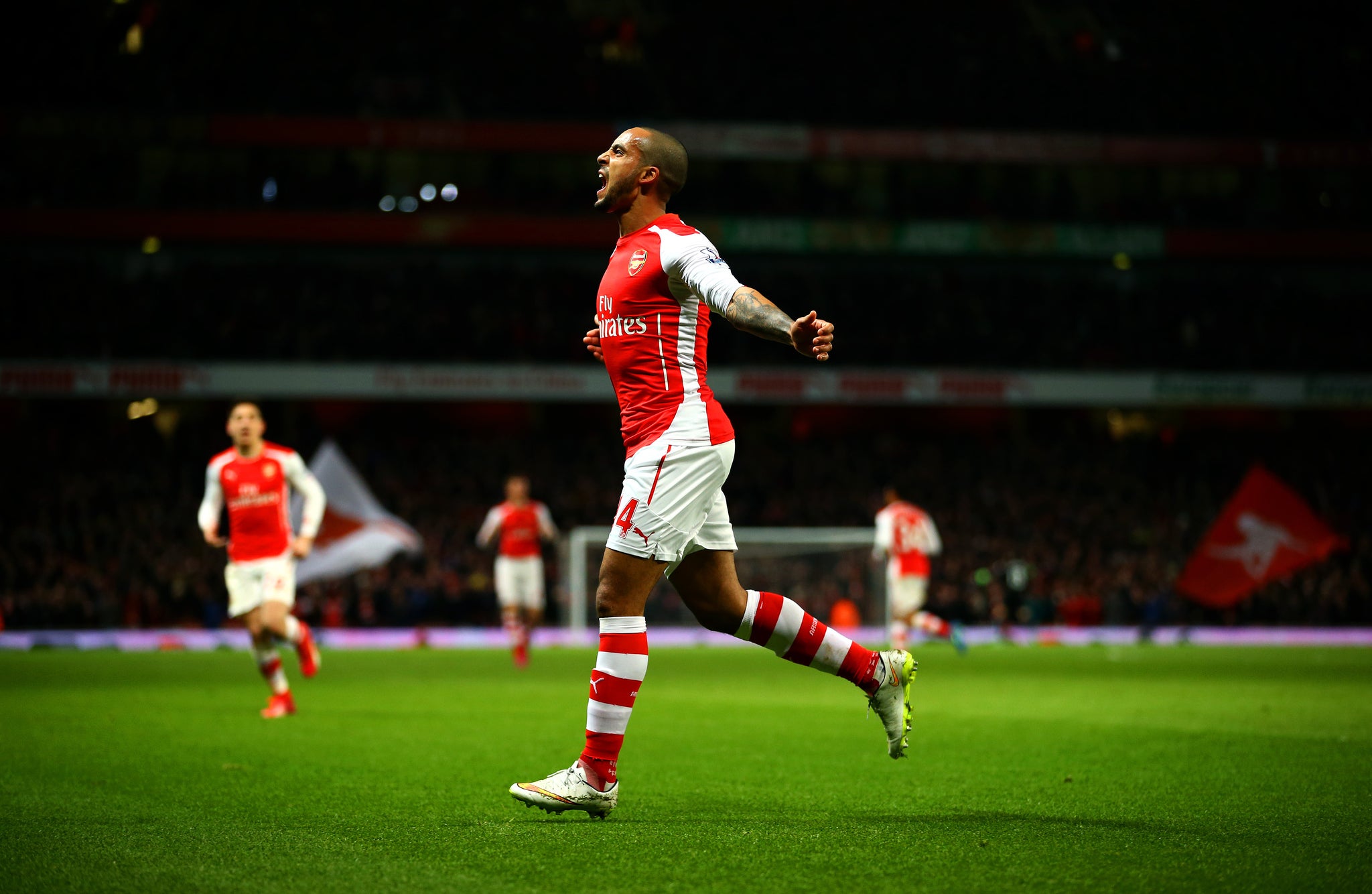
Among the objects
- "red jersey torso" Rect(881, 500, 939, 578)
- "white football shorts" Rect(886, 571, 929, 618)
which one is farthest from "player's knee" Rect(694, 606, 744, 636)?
"white football shorts" Rect(886, 571, 929, 618)

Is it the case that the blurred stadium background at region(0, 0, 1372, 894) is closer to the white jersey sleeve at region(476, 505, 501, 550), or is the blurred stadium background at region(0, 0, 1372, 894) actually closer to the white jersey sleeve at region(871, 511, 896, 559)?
the white jersey sleeve at region(476, 505, 501, 550)

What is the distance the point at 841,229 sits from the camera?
35.4m

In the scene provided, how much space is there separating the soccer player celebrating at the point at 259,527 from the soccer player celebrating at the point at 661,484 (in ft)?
20.0

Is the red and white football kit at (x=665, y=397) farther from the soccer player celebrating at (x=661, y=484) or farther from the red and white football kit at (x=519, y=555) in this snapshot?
the red and white football kit at (x=519, y=555)

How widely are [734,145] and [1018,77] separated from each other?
7.96m

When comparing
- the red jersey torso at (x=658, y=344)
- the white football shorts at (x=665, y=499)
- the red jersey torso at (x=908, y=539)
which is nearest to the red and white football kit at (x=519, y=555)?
the red jersey torso at (x=908, y=539)

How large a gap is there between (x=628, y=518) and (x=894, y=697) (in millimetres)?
1464

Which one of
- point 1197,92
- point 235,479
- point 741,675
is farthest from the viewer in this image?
point 1197,92

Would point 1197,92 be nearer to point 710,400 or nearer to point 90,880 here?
point 710,400

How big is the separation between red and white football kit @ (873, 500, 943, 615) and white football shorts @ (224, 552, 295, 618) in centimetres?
1052

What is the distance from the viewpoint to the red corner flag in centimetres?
2445

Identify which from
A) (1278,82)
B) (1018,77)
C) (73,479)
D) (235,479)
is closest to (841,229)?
(1018,77)

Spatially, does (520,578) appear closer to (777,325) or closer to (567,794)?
(567,794)

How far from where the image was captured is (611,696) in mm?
5684
